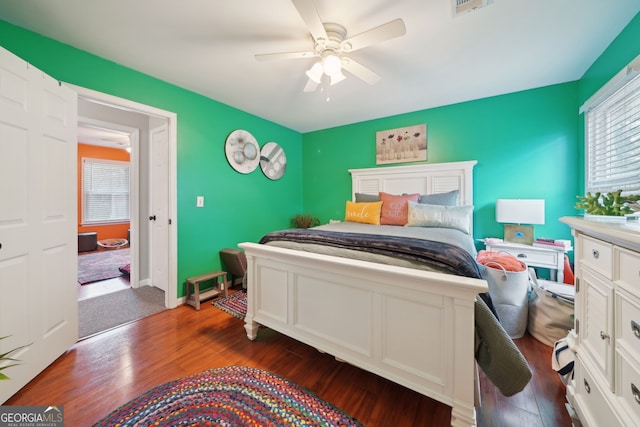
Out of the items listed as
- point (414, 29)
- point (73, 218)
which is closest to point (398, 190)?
point (414, 29)

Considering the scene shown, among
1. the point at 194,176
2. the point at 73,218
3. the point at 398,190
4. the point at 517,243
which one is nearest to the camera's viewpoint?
the point at 73,218

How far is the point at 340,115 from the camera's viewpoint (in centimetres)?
342

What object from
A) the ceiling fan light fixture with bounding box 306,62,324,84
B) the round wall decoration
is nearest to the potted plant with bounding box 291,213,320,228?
the round wall decoration

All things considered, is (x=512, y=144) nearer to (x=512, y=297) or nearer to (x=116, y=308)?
(x=512, y=297)

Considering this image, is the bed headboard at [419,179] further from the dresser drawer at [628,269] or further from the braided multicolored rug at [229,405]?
the braided multicolored rug at [229,405]

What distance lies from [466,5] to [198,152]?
2657 mm

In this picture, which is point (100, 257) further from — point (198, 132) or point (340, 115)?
point (340, 115)

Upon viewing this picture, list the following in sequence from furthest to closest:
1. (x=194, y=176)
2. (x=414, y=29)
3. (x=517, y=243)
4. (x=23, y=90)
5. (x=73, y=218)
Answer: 1. (x=194, y=176)
2. (x=517, y=243)
3. (x=73, y=218)
4. (x=414, y=29)
5. (x=23, y=90)

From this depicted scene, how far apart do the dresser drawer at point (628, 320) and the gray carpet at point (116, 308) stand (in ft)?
10.3

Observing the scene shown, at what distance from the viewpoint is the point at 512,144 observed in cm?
267

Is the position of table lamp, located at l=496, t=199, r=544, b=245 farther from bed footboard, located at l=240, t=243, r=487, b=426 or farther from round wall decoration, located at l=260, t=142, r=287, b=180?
round wall decoration, located at l=260, t=142, r=287, b=180

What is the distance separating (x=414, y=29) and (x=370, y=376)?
238cm

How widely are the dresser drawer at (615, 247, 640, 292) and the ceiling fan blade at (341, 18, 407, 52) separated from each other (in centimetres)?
139

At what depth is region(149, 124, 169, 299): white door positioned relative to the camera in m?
2.51
